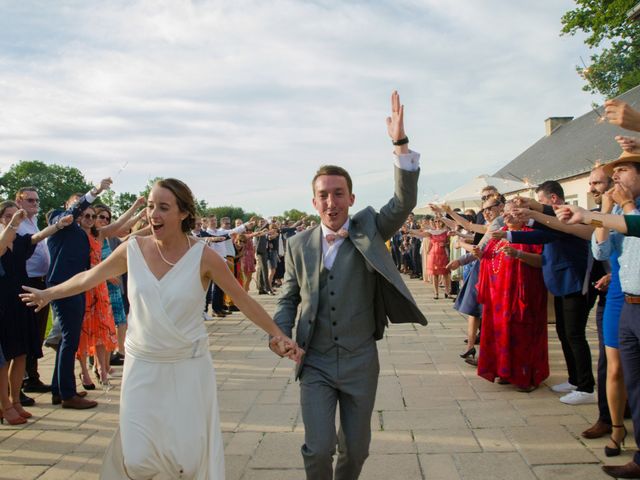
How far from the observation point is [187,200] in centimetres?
340

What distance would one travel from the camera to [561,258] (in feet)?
19.1

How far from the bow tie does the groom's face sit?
50 millimetres

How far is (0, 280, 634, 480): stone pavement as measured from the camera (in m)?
4.24

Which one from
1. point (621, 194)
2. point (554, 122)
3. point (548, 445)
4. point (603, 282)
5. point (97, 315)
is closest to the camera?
point (621, 194)

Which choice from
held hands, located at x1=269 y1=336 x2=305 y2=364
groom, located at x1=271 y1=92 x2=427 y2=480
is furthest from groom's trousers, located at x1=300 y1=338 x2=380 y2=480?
held hands, located at x1=269 y1=336 x2=305 y2=364

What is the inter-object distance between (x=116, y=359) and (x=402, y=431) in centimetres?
482

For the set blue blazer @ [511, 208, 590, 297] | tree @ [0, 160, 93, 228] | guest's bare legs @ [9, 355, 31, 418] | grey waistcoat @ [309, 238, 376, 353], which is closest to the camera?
grey waistcoat @ [309, 238, 376, 353]

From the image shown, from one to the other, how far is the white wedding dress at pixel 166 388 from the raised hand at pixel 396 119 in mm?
1336

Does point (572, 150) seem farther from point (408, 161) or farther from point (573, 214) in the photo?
point (408, 161)

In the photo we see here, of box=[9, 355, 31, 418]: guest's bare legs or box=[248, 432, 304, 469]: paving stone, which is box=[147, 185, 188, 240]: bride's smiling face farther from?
box=[9, 355, 31, 418]: guest's bare legs

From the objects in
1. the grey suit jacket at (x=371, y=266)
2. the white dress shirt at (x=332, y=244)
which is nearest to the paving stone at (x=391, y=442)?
the grey suit jacket at (x=371, y=266)

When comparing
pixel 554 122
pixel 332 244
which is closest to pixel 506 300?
pixel 332 244

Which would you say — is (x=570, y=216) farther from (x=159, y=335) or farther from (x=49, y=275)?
(x=49, y=275)

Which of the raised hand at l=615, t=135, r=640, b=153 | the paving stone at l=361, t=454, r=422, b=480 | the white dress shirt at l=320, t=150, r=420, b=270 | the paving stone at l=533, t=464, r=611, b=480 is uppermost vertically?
the raised hand at l=615, t=135, r=640, b=153
